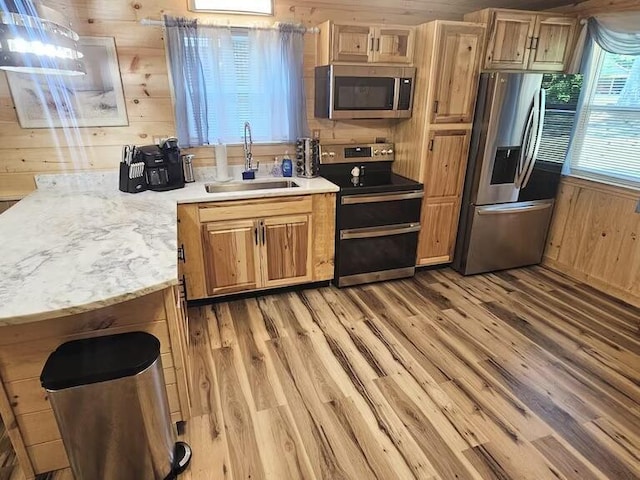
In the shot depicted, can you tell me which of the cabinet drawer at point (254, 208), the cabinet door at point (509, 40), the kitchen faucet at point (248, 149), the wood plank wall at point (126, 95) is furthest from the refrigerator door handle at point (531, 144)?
the kitchen faucet at point (248, 149)

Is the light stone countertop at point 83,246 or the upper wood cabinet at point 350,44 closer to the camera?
the light stone countertop at point 83,246

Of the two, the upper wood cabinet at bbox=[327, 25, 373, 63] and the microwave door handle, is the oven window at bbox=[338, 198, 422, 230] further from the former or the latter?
the upper wood cabinet at bbox=[327, 25, 373, 63]

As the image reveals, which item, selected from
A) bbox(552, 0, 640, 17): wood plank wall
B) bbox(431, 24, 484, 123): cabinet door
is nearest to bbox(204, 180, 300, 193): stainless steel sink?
bbox(431, 24, 484, 123): cabinet door

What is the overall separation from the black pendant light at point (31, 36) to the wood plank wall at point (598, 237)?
3745 millimetres

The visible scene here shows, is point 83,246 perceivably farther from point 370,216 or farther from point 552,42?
point 552,42

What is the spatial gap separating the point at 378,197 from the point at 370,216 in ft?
0.54

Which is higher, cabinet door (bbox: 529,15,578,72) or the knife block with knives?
cabinet door (bbox: 529,15,578,72)

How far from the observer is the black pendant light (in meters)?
1.31

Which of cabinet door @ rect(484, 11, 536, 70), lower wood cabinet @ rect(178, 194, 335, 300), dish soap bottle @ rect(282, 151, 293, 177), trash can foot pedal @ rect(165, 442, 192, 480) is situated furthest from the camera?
dish soap bottle @ rect(282, 151, 293, 177)

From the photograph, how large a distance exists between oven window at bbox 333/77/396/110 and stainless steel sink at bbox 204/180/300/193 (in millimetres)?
717

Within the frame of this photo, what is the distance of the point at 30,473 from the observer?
1593mm

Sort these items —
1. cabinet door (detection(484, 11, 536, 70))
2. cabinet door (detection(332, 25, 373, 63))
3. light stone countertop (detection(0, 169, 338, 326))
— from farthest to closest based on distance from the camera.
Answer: cabinet door (detection(484, 11, 536, 70)), cabinet door (detection(332, 25, 373, 63)), light stone countertop (detection(0, 169, 338, 326))

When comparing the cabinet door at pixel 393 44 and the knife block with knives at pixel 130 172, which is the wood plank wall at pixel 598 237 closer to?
the cabinet door at pixel 393 44

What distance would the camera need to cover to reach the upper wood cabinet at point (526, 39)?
3.00 metres
